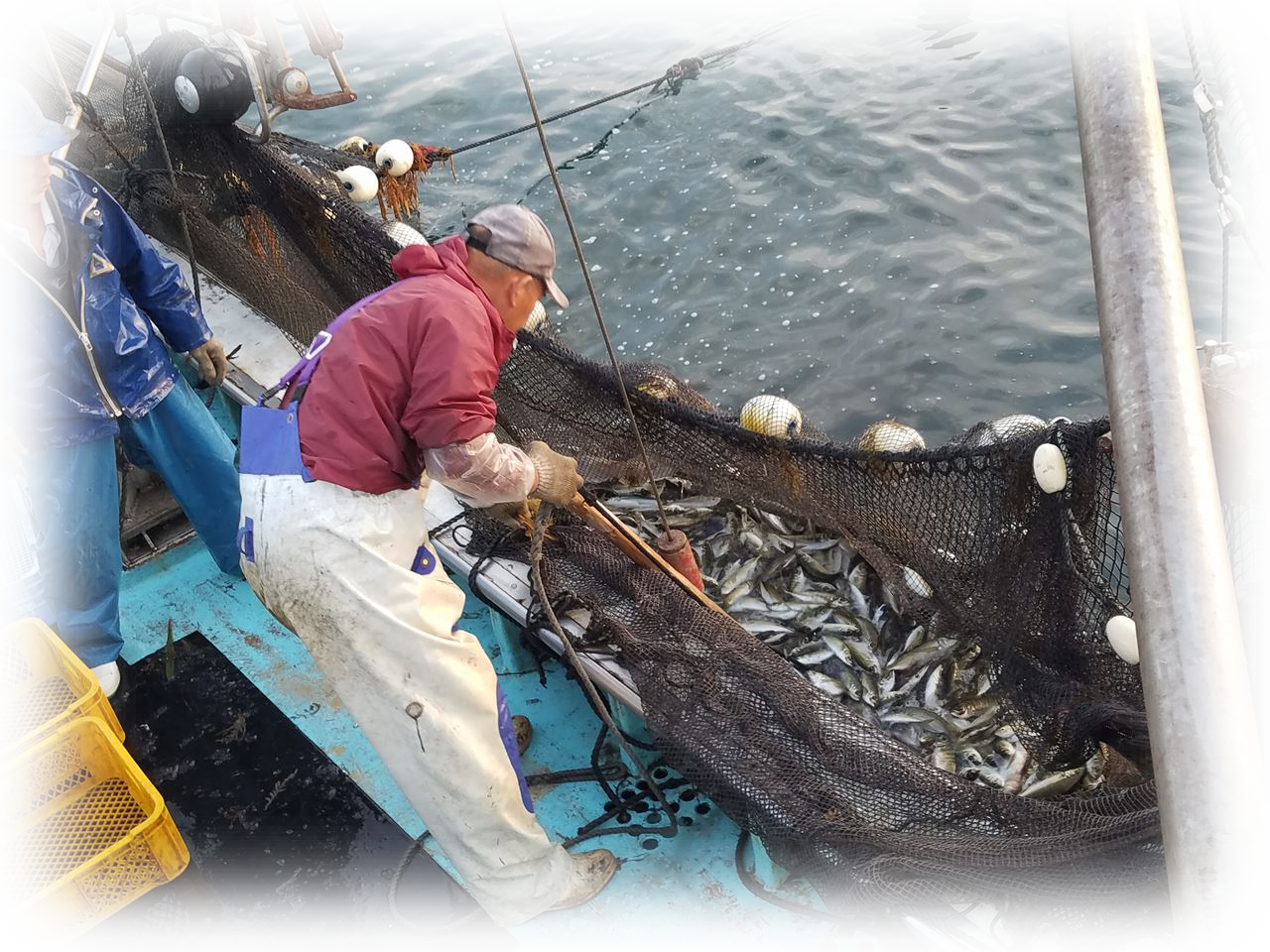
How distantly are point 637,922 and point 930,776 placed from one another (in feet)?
3.54

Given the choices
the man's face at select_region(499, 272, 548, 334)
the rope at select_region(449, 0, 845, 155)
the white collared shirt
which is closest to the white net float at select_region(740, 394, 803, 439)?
the man's face at select_region(499, 272, 548, 334)

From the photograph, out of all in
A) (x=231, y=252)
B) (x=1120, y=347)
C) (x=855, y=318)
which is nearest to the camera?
(x=1120, y=347)

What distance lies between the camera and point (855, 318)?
8289 millimetres

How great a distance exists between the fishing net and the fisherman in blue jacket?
107 cm

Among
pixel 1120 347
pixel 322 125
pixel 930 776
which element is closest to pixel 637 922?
pixel 930 776

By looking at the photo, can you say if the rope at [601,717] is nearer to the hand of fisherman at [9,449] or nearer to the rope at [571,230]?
the rope at [571,230]

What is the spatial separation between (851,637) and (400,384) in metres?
2.20

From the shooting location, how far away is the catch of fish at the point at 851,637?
3906mm

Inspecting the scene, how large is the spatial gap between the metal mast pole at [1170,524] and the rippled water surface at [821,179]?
19.4ft

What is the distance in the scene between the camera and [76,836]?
3.78 m

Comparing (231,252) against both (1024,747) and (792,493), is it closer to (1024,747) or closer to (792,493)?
(792,493)

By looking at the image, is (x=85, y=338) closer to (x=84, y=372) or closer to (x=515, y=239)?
(x=84, y=372)

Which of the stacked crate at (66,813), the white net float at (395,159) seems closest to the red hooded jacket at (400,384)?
the stacked crate at (66,813)

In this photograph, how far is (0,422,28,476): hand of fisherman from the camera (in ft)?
13.1
